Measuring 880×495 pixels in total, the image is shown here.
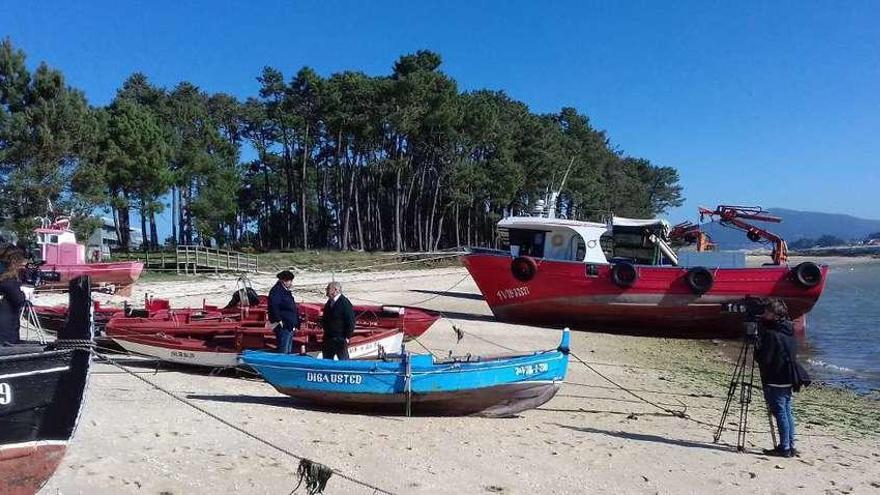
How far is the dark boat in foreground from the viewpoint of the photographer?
5.68 meters

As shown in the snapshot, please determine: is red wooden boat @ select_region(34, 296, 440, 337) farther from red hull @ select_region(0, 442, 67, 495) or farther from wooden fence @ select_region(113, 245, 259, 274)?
wooden fence @ select_region(113, 245, 259, 274)

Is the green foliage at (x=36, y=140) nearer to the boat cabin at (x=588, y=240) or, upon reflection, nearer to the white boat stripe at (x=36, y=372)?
the boat cabin at (x=588, y=240)

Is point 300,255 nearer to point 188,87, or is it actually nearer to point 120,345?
point 188,87

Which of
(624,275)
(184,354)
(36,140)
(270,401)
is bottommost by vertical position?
(270,401)

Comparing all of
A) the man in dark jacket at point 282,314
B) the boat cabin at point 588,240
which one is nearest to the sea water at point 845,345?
the boat cabin at point 588,240

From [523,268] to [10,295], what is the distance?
16628 mm

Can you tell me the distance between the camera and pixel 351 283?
34031 mm

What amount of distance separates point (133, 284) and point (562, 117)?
64.5 m

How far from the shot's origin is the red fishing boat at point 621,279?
21.0m

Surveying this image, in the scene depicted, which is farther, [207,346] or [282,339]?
[207,346]

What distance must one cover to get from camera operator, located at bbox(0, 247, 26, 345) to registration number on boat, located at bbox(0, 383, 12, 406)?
2.74 feet

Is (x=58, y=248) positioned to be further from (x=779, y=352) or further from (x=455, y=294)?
(x=779, y=352)

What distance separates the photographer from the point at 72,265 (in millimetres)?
26375

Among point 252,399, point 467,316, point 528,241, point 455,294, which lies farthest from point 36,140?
point 252,399
